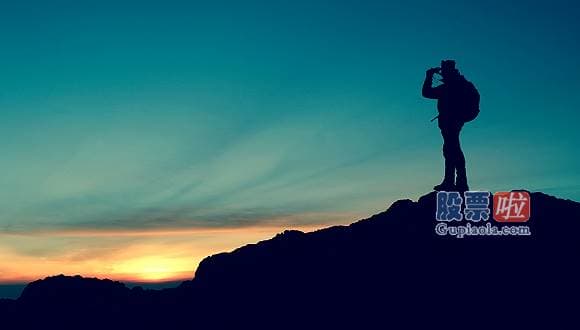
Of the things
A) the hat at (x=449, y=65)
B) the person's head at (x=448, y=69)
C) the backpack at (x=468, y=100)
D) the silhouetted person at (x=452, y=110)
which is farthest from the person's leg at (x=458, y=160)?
the hat at (x=449, y=65)

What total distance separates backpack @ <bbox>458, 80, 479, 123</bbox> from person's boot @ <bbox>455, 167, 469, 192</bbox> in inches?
84.5

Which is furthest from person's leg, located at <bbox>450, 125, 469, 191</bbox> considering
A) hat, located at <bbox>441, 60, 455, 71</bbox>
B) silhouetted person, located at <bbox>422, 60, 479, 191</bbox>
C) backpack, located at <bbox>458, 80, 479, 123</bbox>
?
hat, located at <bbox>441, 60, 455, 71</bbox>

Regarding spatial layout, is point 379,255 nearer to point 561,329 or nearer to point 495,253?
point 495,253

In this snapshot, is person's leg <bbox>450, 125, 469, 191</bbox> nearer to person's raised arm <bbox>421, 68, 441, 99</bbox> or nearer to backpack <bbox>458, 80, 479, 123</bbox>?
backpack <bbox>458, 80, 479, 123</bbox>

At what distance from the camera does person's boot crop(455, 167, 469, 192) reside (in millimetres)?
20844

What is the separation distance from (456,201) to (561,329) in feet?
19.0

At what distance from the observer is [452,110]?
2066 cm

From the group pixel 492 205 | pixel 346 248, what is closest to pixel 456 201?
pixel 492 205

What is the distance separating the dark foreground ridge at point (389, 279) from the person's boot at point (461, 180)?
1371 millimetres

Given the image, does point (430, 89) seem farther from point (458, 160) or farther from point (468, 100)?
point (458, 160)

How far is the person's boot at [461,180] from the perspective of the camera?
20844 mm

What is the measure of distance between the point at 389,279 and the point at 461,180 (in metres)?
5.27

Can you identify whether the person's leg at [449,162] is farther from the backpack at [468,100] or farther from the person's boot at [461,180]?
the backpack at [468,100]

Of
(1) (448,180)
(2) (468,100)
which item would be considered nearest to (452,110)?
(2) (468,100)
